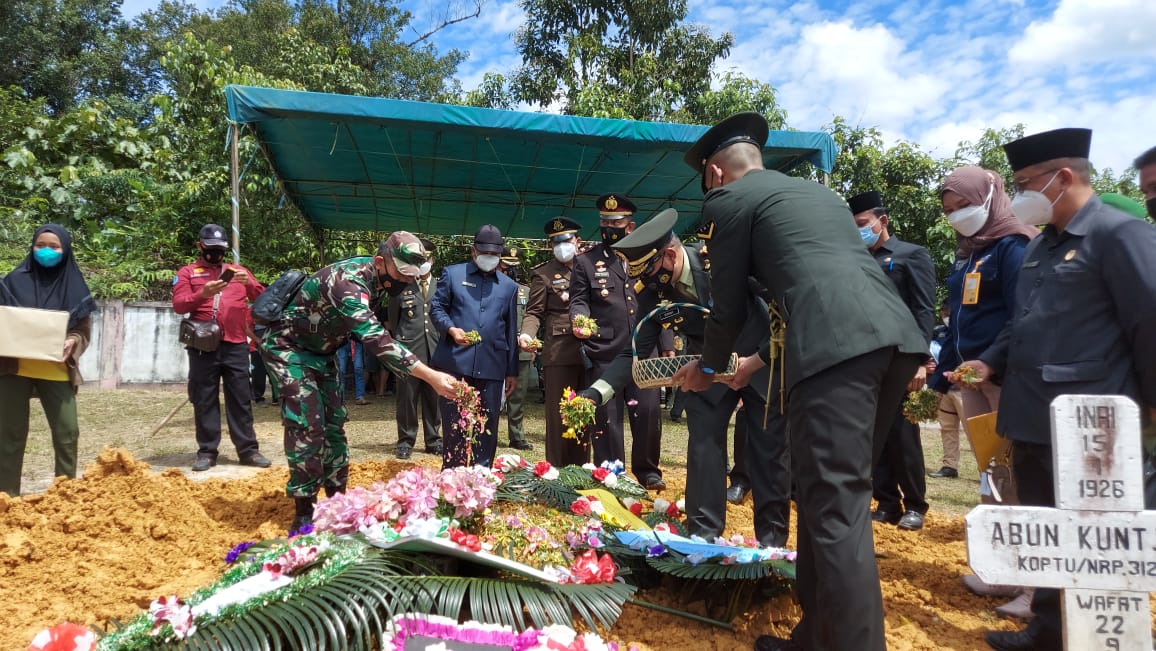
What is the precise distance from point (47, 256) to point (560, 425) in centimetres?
366

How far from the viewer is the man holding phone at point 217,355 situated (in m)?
5.41

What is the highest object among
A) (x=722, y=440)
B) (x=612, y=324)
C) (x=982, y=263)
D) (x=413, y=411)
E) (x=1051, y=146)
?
(x=1051, y=146)

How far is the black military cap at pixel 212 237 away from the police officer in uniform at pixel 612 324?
9.61ft

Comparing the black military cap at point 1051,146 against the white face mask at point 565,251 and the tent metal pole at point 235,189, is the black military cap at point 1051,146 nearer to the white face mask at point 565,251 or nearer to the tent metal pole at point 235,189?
the white face mask at point 565,251

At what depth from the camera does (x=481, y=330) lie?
197 inches

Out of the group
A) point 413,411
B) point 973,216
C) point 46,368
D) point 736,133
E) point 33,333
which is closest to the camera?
point 736,133

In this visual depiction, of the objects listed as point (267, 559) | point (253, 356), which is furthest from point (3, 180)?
point (267, 559)

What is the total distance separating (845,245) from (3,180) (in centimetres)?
2007

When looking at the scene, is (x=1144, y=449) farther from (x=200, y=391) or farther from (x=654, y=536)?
(x=200, y=391)

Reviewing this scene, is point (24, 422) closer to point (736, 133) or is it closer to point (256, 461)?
point (256, 461)

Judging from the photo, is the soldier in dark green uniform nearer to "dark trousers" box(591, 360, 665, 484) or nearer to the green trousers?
"dark trousers" box(591, 360, 665, 484)

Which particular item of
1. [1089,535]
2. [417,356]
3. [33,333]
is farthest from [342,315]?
[1089,535]

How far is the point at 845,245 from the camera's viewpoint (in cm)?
220

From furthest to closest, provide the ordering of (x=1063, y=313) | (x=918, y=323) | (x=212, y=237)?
(x=212, y=237) < (x=918, y=323) < (x=1063, y=313)
